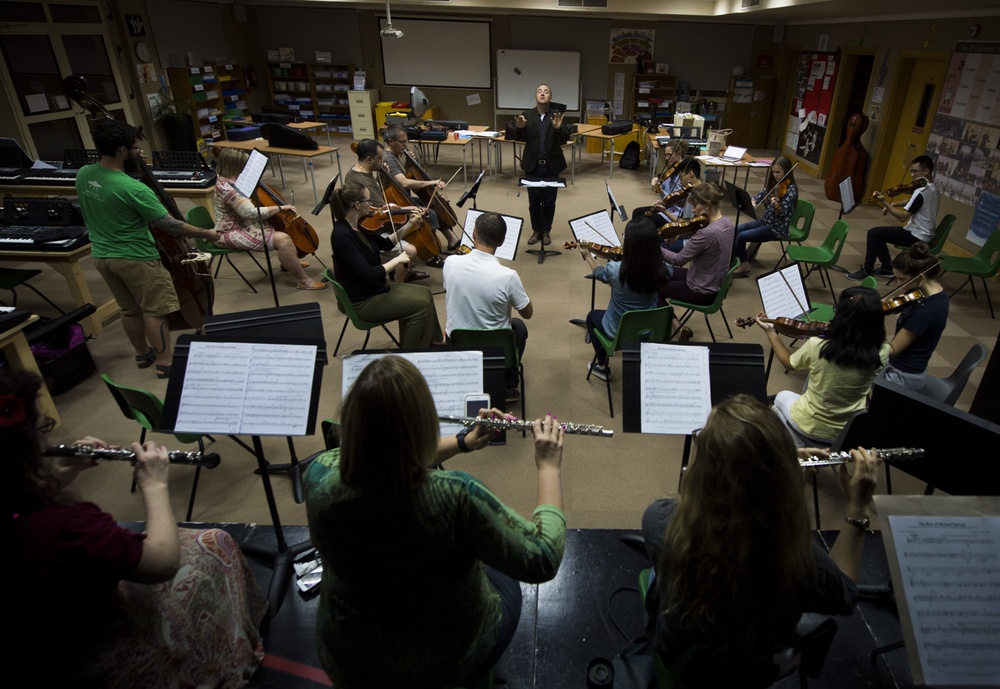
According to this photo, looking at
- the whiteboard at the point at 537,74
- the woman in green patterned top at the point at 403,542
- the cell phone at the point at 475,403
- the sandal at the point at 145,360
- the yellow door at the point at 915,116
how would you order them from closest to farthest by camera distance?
the woman in green patterned top at the point at 403,542
the cell phone at the point at 475,403
the sandal at the point at 145,360
the yellow door at the point at 915,116
the whiteboard at the point at 537,74

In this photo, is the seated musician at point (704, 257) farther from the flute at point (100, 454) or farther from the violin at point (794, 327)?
the flute at point (100, 454)

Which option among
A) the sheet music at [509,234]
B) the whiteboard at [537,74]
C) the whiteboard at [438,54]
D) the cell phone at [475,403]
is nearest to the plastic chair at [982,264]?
the sheet music at [509,234]

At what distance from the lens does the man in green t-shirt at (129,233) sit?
130 inches

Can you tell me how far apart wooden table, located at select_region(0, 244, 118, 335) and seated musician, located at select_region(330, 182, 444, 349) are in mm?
2193

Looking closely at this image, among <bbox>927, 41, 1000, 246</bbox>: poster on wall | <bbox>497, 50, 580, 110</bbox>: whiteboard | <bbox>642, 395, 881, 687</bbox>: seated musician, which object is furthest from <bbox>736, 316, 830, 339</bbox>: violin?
<bbox>497, 50, 580, 110</bbox>: whiteboard

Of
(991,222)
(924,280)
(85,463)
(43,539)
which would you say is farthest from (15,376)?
(991,222)

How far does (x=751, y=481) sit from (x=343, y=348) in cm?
354

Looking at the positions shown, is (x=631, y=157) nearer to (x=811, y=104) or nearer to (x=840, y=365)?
(x=811, y=104)

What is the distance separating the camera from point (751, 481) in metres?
1.27

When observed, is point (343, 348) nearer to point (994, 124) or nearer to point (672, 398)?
point (672, 398)

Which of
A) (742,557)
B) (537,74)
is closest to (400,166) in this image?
(742,557)

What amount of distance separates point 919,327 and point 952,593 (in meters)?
2.10

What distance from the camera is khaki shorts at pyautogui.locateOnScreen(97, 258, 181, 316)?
11.8 feet

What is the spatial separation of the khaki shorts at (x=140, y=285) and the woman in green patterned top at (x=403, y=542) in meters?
3.01
